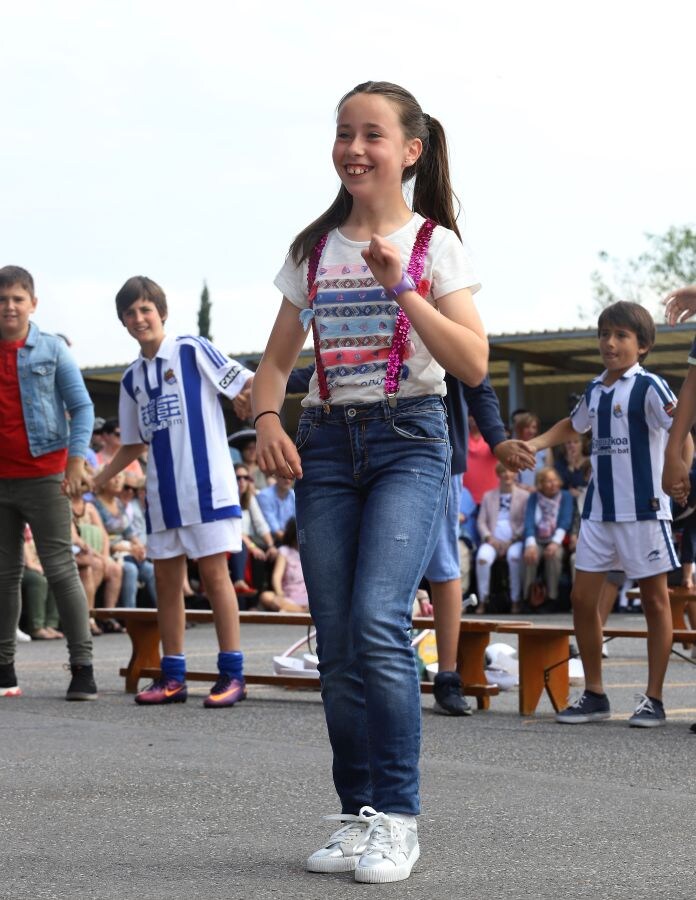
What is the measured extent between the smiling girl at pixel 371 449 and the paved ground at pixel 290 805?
285 mm

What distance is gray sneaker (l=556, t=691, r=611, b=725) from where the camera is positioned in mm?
7590

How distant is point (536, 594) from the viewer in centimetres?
1798

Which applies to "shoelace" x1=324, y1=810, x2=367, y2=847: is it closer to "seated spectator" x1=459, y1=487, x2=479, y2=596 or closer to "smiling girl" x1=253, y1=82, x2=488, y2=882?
"smiling girl" x1=253, y1=82, x2=488, y2=882

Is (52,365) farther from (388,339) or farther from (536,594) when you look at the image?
(536,594)

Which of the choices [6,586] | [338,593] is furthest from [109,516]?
[338,593]

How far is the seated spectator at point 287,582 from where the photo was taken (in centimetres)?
1605

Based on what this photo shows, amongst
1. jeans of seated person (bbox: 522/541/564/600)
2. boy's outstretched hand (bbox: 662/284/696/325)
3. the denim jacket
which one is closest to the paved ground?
the denim jacket

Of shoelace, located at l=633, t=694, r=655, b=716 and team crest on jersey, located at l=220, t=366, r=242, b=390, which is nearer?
shoelace, located at l=633, t=694, r=655, b=716

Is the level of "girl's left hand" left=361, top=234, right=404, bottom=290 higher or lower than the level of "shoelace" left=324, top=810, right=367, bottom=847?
higher

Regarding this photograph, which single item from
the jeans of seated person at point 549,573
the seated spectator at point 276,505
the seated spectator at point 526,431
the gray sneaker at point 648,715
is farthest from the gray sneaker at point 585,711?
the jeans of seated person at point 549,573

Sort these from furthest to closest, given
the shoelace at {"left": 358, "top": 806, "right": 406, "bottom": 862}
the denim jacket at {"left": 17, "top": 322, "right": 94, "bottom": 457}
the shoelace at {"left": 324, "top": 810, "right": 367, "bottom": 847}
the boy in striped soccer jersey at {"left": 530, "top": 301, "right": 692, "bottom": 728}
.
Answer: the denim jacket at {"left": 17, "top": 322, "right": 94, "bottom": 457}, the boy in striped soccer jersey at {"left": 530, "top": 301, "right": 692, "bottom": 728}, the shoelace at {"left": 324, "top": 810, "right": 367, "bottom": 847}, the shoelace at {"left": 358, "top": 806, "right": 406, "bottom": 862}

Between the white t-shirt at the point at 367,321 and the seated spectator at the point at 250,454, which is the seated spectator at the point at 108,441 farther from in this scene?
the white t-shirt at the point at 367,321

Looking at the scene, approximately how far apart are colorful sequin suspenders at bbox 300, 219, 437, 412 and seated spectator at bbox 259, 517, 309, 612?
38.6 ft

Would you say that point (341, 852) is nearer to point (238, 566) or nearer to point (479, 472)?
point (238, 566)
